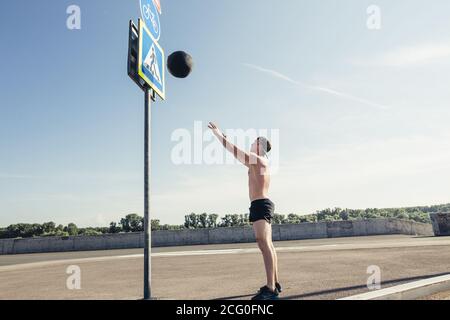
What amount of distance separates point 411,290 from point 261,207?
77.9 inches

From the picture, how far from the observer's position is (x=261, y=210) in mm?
3729

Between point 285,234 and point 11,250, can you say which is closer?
point 285,234

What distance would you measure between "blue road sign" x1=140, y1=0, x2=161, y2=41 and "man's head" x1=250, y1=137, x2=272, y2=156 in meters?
2.41

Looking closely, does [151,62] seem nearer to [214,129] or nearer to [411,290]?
[214,129]

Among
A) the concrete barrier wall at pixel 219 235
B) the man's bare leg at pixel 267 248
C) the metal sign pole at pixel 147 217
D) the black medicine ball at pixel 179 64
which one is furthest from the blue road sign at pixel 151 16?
the concrete barrier wall at pixel 219 235

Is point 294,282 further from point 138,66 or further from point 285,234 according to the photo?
point 285,234

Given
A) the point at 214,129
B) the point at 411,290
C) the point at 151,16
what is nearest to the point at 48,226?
the point at 151,16

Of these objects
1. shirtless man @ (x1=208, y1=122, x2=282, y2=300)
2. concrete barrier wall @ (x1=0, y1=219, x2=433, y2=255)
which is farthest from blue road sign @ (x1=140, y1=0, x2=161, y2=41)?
concrete barrier wall @ (x1=0, y1=219, x2=433, y2=255)

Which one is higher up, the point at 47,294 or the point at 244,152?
the point at 244,152

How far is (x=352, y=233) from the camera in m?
20.2

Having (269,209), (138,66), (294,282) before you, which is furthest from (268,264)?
(138,66)
